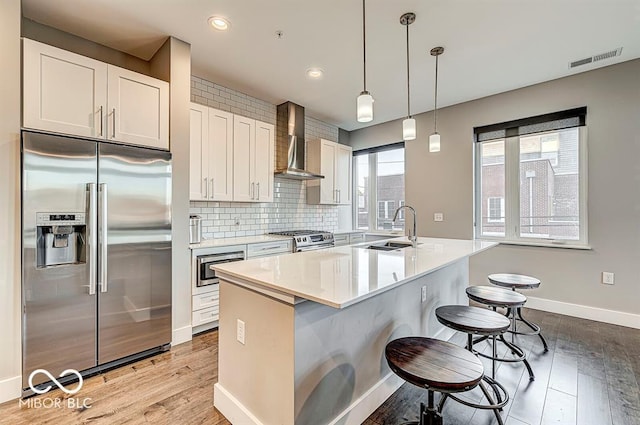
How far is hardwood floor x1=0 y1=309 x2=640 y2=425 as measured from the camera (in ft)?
5.67

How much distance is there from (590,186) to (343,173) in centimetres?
330

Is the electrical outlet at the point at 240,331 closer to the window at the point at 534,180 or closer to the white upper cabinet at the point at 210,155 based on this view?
the white upper cabinet at the point at 210,155

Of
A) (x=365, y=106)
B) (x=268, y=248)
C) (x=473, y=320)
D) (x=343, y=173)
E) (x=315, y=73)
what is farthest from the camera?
(x=343, y=173)

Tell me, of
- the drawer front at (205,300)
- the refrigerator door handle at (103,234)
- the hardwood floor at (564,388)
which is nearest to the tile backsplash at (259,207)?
the drawer front at (205,300)

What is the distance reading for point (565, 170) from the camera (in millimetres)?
3521

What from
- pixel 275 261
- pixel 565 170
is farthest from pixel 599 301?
pixel 275 261

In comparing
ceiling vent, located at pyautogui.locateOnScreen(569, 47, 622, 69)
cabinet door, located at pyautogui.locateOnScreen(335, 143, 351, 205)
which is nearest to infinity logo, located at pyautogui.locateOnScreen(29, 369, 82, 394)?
cabinet door, located at pyautogui.locateOnScreen(335, 143, 351, 205)

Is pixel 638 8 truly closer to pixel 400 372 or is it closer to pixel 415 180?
pixel 415 180

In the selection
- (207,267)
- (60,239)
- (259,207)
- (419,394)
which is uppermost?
(259,207)

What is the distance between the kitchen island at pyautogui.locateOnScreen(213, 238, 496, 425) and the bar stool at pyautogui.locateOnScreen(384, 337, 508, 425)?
1.03 feet

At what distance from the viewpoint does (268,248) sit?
3508mm

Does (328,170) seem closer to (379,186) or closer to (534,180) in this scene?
(379,186)

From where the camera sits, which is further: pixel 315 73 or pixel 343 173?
pixel 343 173

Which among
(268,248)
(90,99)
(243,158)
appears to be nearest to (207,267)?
(268,248)
